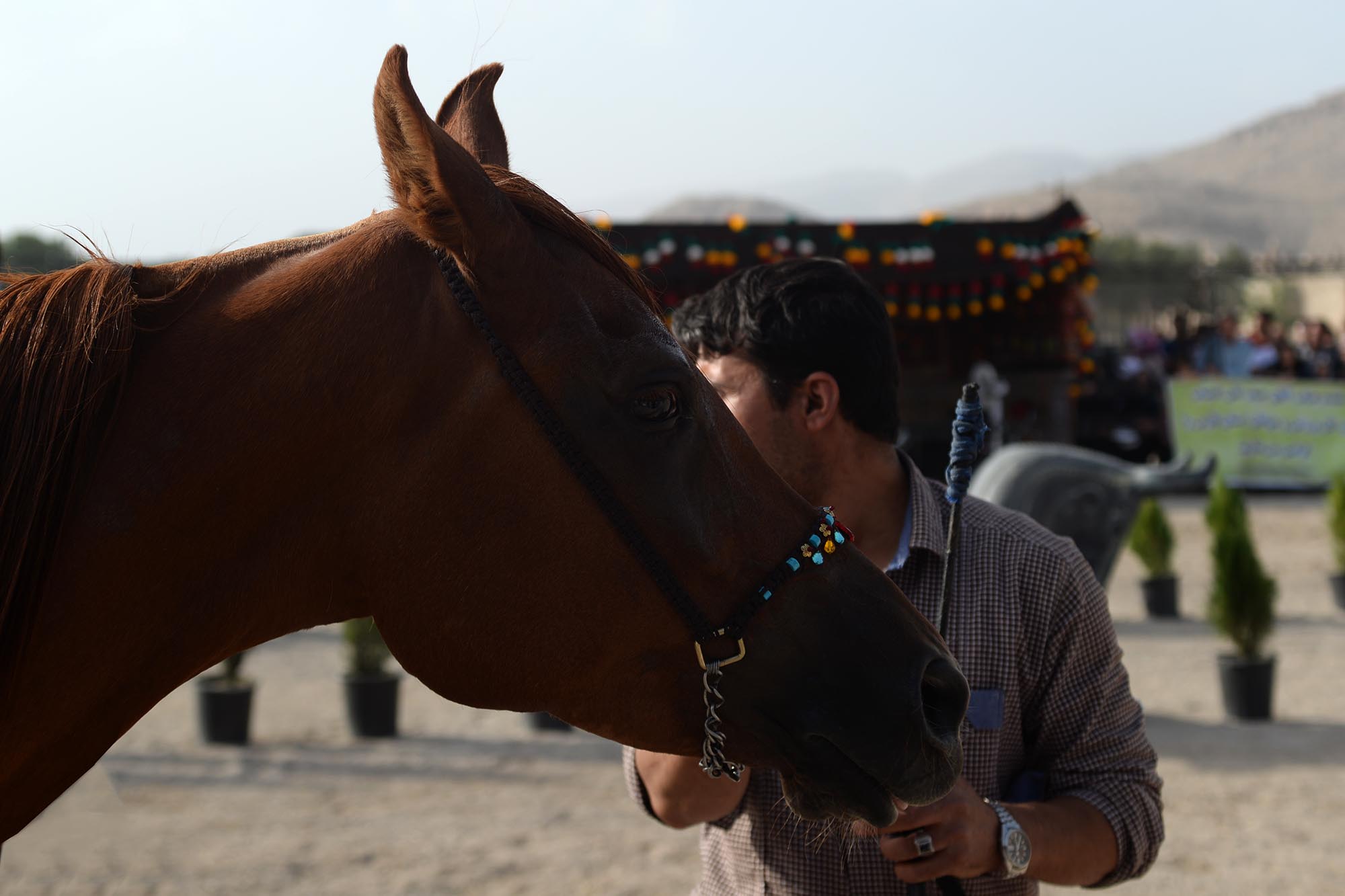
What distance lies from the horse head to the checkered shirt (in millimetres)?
482

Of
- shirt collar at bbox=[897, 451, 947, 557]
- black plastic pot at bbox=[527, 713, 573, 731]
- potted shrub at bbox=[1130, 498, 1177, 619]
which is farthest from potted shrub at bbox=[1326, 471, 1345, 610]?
shirt collar at bbox=[897, 451, 947, 557]

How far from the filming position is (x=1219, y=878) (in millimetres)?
4930

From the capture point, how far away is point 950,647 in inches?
79.2

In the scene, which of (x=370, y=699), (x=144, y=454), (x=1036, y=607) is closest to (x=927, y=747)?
(x=1036, y=607)

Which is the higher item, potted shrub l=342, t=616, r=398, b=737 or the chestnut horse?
the chestnut horse

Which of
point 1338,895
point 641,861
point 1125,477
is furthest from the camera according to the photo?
point 1125,477

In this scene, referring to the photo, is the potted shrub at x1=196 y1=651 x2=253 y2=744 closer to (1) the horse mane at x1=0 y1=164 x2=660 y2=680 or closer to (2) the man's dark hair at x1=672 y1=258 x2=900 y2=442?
(2) the man's dark hair at x1=672 y1=258 x2=900 y2=442

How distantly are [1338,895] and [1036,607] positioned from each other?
377cm

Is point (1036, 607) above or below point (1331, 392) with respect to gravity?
above

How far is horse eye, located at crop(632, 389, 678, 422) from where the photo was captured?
4.95 ft

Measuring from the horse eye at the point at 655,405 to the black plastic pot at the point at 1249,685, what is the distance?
22.3ft

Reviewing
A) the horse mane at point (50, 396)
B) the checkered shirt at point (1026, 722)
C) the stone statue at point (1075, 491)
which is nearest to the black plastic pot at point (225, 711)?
the stone statue at point (1075, 491)

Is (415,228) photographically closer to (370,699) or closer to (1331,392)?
(370,699)

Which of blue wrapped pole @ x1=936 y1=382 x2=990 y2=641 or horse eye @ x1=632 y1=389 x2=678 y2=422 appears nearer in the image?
horse eye @ x1=632 y1=389 x2=678 y2=422
